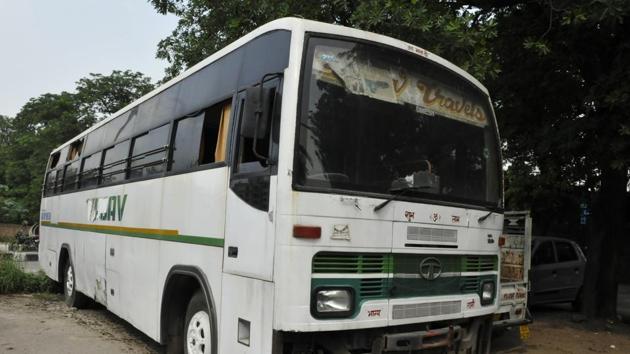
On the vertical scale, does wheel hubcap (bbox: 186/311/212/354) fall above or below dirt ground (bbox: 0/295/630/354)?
above

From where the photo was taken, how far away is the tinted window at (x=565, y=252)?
428 inches

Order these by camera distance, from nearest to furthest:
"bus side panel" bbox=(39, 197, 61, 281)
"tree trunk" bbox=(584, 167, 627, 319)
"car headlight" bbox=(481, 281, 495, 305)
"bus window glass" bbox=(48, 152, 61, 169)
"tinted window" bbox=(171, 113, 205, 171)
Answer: "car headlight" bbox=(481, 281, 495, 305) → "tinted window" bbox=(171, 113, 205, 171) → "tree trunk" bbox=(584, 167, 627, 319) → "bus side panel" bbox=(39, 197, 61, 281) → "bus window glass" bbox=(48, 152, 61, 169)

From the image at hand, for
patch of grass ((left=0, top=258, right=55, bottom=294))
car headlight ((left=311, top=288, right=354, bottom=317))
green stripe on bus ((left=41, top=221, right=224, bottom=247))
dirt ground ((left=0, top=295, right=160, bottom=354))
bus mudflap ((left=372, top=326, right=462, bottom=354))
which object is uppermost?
green stripe on bus ((left=41, top=221, right=224, bottom=247))

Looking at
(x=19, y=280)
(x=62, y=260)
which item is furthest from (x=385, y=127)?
(x=19, y=280)

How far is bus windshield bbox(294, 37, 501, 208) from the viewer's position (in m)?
3.99

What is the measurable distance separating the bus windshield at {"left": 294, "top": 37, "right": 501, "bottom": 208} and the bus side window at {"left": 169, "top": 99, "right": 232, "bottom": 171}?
1.12 meters

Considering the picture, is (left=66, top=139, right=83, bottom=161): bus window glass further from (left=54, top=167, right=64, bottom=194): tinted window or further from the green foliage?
the green foliage

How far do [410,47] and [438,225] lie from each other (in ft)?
4.88

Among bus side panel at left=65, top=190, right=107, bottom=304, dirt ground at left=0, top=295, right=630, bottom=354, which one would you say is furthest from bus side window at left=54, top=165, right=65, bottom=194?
dirt ground at left=0, top=295, right=630, bottom=354

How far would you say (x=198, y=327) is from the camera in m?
5.00

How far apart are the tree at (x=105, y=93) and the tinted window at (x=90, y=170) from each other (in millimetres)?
24158

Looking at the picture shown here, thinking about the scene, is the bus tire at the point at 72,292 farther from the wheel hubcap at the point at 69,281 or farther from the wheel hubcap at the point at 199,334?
the wheel hubcap at the point at 199,334

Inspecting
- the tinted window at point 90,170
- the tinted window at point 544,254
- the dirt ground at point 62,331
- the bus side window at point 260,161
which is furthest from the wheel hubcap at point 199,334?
the tinted window at point 544,254

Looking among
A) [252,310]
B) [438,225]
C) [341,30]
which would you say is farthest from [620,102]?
[252,310]
